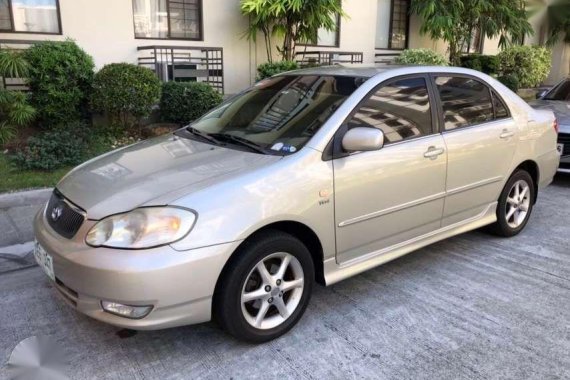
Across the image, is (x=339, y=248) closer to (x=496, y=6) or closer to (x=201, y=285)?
(x=201, y=285)

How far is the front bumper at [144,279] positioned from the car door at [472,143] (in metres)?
2.12

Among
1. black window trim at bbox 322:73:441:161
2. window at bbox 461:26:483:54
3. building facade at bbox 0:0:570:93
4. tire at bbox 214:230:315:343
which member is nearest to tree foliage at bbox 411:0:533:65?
window at bbox 461:26:483:54

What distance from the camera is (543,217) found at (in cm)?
558

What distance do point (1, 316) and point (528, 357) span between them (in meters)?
3.30

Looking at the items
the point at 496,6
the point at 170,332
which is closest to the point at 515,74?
the point at 496,6

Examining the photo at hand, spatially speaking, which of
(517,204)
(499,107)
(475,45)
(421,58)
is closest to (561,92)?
(421,58)

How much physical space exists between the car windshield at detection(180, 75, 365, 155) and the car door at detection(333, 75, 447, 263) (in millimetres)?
225

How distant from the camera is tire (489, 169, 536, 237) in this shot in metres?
4.67

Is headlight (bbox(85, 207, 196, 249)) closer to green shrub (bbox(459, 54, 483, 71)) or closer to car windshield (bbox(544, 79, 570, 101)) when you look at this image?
car windshield (bbox(544, 79, 570, 101))

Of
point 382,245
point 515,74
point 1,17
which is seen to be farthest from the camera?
point 515,74

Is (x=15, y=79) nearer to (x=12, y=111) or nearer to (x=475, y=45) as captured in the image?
(x=12, y=111)

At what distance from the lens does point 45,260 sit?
9.83 ft

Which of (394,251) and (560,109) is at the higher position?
(560,109)

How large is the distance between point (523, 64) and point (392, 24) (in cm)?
403
